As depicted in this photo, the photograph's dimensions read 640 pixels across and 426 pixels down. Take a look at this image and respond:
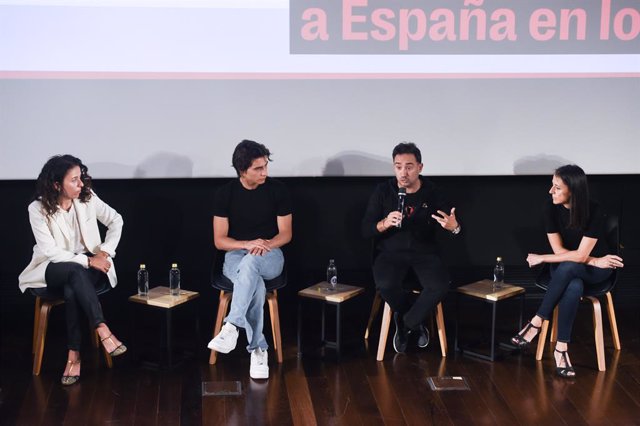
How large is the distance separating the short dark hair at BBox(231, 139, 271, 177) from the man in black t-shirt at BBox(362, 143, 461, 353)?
666 mm

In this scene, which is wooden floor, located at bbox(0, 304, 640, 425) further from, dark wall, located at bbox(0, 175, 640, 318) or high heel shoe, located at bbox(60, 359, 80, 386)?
dark wall, located at bbox(0, 175, 640, 318)

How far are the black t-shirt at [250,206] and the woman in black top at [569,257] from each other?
1344mm

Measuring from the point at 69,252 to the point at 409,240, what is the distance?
5.64 ft

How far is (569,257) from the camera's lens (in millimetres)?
4078

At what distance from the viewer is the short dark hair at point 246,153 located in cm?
408

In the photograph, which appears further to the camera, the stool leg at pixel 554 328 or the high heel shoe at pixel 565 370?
the stool leg at pixel 554 328

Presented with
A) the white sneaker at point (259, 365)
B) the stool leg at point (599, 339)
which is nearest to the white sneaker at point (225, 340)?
the white sneaker at point (259, 365)

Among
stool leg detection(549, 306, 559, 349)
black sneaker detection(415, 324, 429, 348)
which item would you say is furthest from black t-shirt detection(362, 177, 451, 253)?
stool leg detection(549, 306, 559, 349)

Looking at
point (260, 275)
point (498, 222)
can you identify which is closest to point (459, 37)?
point (498, 222)

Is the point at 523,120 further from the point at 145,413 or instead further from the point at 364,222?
the point at 145,413

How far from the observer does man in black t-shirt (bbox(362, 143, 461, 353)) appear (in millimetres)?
4180

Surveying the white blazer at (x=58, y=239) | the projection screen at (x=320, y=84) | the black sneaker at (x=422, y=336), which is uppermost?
the projection screen at (x=320, y=84)

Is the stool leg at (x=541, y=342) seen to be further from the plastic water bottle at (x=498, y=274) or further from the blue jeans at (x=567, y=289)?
the plastic water bottle at (x=498, y=274)

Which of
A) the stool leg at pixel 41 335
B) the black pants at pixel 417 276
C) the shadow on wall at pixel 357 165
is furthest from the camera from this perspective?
the shadow on wall at pixel 357 165
